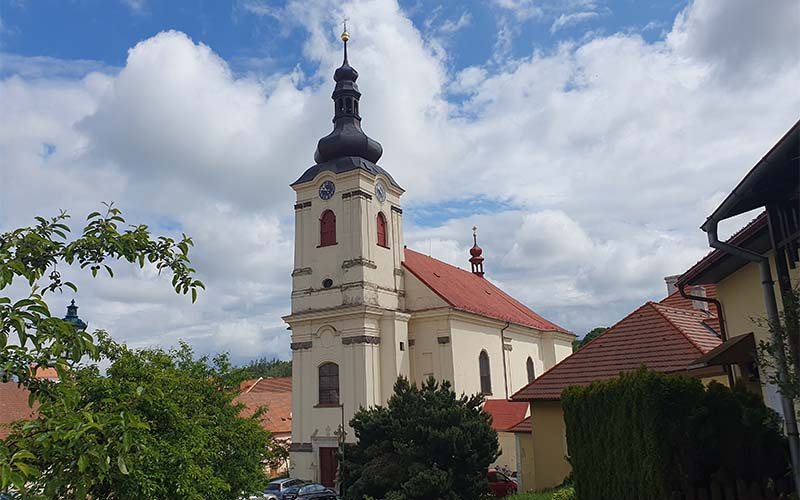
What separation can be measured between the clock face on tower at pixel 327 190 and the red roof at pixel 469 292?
557cm

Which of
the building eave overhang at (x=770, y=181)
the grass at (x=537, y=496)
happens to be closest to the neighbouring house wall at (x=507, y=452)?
the grass at (x=537, y=496)

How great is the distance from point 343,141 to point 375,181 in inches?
109

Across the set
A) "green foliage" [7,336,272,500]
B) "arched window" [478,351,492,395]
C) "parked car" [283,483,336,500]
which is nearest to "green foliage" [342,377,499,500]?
"green foliage" [7,336,272,500]

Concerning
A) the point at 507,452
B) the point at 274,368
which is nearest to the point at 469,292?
the point at 507,452

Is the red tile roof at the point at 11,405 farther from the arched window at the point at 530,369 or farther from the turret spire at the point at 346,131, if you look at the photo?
the arched window at the point at 530,369

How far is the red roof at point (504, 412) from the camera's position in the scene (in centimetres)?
3084

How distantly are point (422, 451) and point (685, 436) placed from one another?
11.3 metres

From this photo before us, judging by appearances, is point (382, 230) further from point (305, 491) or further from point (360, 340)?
point (305, 491)

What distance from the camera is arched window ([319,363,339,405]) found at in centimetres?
3133

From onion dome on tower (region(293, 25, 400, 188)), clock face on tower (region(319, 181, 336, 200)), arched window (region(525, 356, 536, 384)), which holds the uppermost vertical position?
onion dome on tower (region(293, 25, 400, 188))

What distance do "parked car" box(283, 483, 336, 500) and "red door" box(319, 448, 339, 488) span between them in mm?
1752

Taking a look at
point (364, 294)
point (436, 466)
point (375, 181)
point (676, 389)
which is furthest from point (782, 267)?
point (375, 181)

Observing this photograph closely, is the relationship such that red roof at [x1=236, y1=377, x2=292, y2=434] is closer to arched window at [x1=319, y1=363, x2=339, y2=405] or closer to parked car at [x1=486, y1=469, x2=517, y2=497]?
arched window at [x1=319, y1=363, x2=339, y2=405]

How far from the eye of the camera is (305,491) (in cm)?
2681
